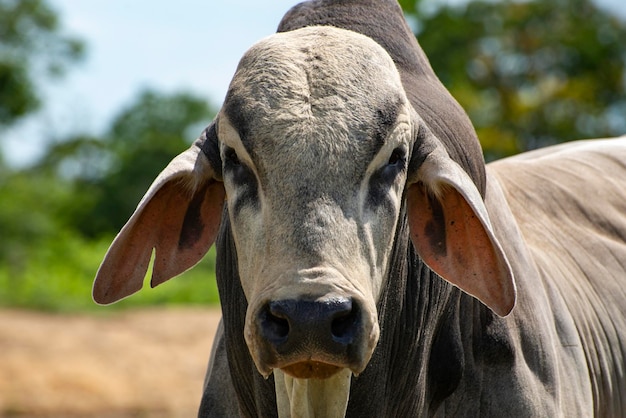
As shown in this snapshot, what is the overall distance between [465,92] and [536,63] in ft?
15.6

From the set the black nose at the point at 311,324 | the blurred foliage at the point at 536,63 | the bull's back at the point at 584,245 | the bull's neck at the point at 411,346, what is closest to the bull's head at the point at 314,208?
the black nose at the point at 311,324

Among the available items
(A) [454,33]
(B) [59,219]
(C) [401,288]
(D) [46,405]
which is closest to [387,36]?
(C) [401,288]

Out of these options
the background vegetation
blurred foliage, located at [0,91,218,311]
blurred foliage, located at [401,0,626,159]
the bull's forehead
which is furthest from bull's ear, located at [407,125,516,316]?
blurred foliage, located at [401,0,626,159]

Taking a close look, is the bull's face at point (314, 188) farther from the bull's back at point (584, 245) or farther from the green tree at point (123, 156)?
the green tree at point (123, 156)

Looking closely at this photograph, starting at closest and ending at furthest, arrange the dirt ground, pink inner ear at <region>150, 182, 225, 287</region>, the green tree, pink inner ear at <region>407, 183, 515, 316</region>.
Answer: pink inner ear at <region>407, 183, 515, 316</region> → pink inner ear at <region>150, 182, 225, 287</region> → the dirt ground → the green tree

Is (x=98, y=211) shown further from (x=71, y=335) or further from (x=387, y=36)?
(x=387, y=36)

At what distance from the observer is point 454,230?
3633 millimetres

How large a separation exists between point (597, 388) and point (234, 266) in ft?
5.14

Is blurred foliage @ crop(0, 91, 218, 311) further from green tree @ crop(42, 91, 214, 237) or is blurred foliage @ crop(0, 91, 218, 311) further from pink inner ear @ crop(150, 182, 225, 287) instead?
pink inner ear @ crop(150, 182, 225, 287)

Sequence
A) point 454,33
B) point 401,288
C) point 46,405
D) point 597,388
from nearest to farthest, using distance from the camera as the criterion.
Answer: point 401,288, point 597,388, point 46,405, point 454,33

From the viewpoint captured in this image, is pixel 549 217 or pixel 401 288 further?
pixel 549 217

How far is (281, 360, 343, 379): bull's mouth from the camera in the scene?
3.12m

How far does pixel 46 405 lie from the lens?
39.7 feet

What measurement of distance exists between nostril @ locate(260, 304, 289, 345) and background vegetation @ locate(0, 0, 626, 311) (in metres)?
20.5
